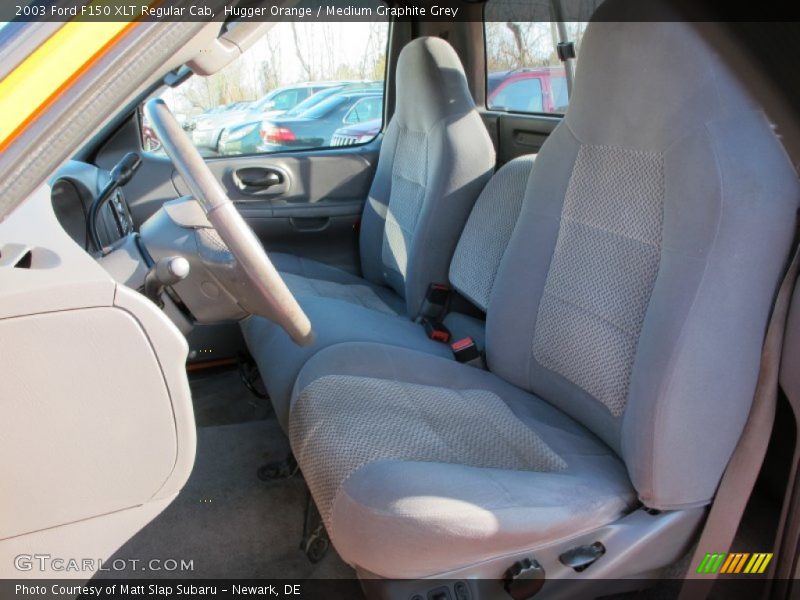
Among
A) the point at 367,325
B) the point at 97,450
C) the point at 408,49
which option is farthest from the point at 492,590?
the point at 408,49

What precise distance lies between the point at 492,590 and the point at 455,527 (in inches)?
9.1

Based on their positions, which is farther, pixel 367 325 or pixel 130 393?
pixel 367 325

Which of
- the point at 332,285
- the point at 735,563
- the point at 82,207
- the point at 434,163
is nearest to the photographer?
the point at 735,563

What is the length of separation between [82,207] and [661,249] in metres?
1.54

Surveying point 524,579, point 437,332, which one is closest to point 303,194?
point 437,332

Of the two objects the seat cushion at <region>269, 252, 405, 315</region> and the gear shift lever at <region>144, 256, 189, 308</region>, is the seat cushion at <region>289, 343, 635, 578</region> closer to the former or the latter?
the gear shift lever at <region>144, 256, 189, 308</region>

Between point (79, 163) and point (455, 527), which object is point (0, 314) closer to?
point (455, 527)

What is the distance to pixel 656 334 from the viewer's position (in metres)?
1.13

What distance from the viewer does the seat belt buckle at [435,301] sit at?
2.12 metres

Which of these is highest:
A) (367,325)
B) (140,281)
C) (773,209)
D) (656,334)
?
(773,209)

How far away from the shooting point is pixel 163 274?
1.09m

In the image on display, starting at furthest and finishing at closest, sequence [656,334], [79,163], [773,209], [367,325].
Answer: [79,163]
[367,325]
[656,334]
[773,209]

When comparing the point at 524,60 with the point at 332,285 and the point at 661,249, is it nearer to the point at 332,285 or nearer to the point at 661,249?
the point at 332,285

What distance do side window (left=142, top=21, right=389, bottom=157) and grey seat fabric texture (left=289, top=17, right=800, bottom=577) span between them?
1275mm
